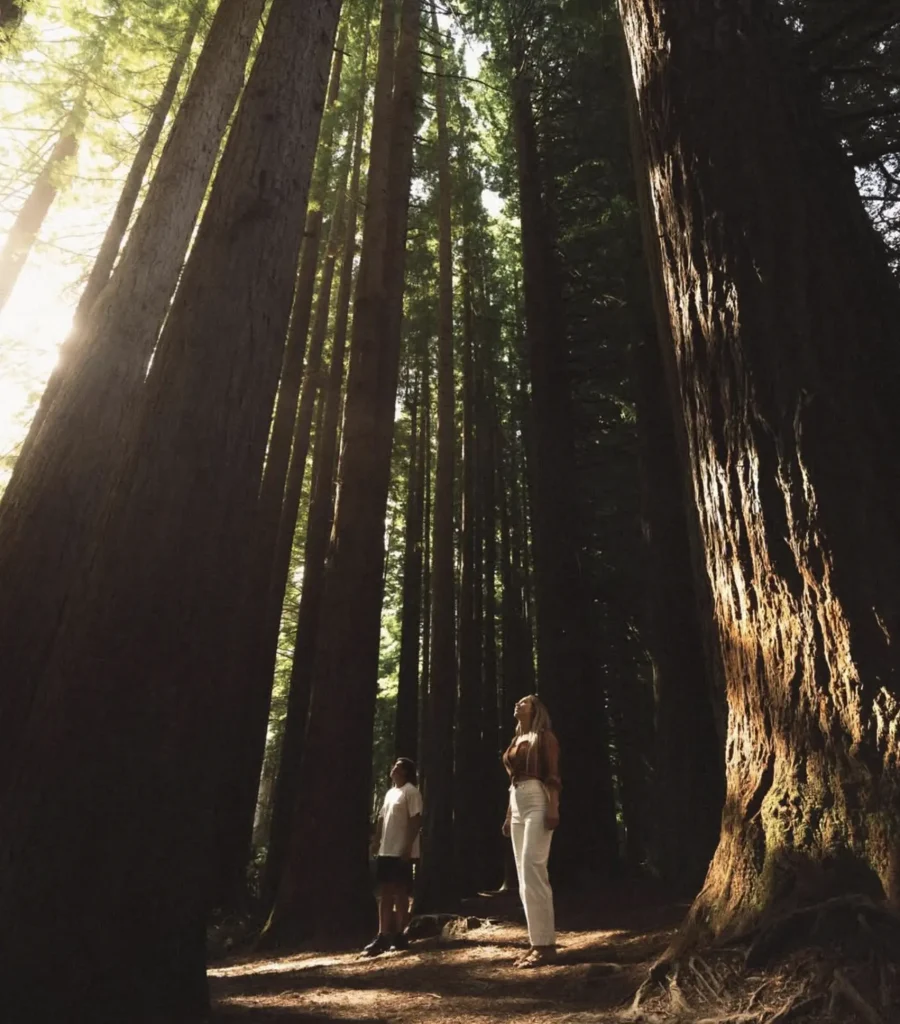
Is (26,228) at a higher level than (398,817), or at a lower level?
higher

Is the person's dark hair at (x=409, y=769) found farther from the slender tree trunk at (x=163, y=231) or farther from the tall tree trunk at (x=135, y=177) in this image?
the tall tree trunk at (x=135, y=177)

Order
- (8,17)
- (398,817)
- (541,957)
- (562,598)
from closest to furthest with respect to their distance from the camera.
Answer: (541,957) → (398,817) → (8,17) → (562,598)

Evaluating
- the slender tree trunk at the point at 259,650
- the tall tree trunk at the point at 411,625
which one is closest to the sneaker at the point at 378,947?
the slender tree trunk at the point at 259,650

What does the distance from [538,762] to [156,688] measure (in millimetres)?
2738

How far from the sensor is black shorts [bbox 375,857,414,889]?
6.51 meters

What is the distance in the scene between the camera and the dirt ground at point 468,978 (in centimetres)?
317

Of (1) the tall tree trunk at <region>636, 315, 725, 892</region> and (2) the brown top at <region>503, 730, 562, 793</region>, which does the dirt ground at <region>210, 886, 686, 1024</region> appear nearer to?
(1) the tall tree trunk at <region>636, 315, 725, 892</region>

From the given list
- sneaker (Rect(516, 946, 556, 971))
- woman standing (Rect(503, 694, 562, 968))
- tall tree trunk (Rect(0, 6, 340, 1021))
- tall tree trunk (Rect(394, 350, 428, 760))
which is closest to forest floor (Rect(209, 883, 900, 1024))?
sneaker (Rect(516, 946, 556, 971))

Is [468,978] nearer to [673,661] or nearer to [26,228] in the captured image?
[673,661]

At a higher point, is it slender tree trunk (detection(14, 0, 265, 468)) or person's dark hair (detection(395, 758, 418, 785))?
slender tree trunk (detection(14, 0, 265, 468))

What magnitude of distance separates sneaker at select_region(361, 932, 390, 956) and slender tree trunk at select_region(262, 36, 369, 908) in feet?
17.0

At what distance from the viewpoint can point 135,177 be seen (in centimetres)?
1190

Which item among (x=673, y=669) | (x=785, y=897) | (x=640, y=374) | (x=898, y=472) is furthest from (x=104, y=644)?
(x=640, y=374)

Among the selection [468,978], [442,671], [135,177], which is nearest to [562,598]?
[442,671]
